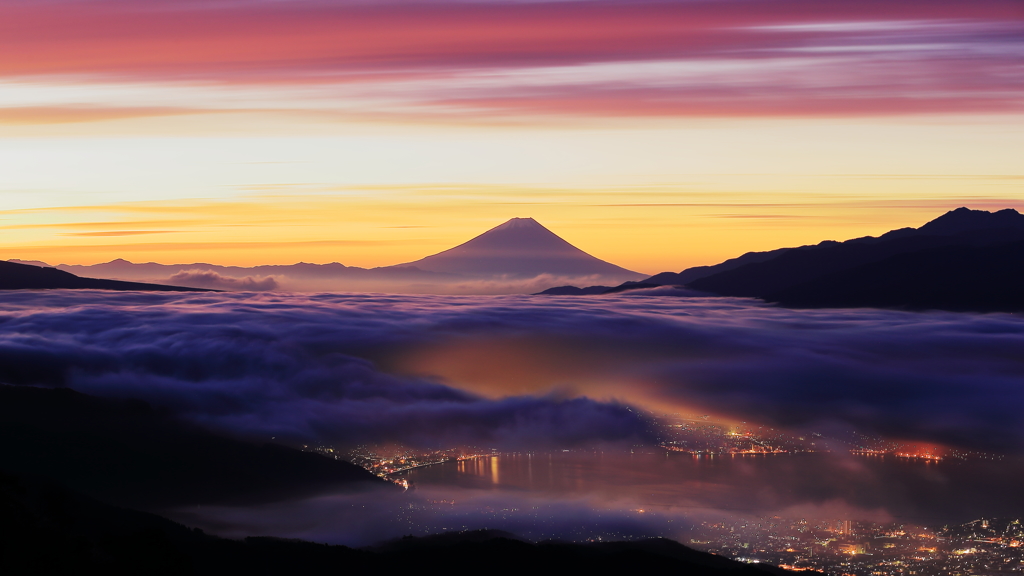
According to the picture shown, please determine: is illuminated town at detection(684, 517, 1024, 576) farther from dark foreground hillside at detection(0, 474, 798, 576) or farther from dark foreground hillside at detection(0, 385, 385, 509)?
dark foreground hillside at detection(0, 385, 385, 509)

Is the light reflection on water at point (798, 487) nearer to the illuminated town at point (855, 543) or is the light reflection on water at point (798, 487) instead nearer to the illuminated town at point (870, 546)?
the illuminated town at point (870, 546)

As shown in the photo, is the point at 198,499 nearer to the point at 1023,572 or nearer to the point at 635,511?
the point at 635,511

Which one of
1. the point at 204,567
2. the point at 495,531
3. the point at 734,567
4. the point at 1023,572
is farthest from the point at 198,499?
the point at 1023,572

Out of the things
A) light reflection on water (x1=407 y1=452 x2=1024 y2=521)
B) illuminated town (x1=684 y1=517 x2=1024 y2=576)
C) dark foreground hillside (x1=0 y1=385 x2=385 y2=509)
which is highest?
dark foreground hillside (x1=0 y1=385 x2=385 y2=509)

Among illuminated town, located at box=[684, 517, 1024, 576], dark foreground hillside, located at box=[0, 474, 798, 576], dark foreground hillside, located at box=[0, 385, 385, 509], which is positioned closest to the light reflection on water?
illuminated town, located at box=[684, 517, 1024, 576]

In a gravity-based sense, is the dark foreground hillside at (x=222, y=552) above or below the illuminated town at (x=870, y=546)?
above

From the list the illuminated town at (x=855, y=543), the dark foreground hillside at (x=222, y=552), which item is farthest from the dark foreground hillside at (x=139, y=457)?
the dark foreground hillside at (x=222, y=552)

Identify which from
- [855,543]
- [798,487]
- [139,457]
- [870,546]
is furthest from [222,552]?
[798,487]

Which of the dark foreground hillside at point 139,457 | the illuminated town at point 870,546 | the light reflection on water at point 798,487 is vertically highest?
the dark foreground hillside at point 139,457
